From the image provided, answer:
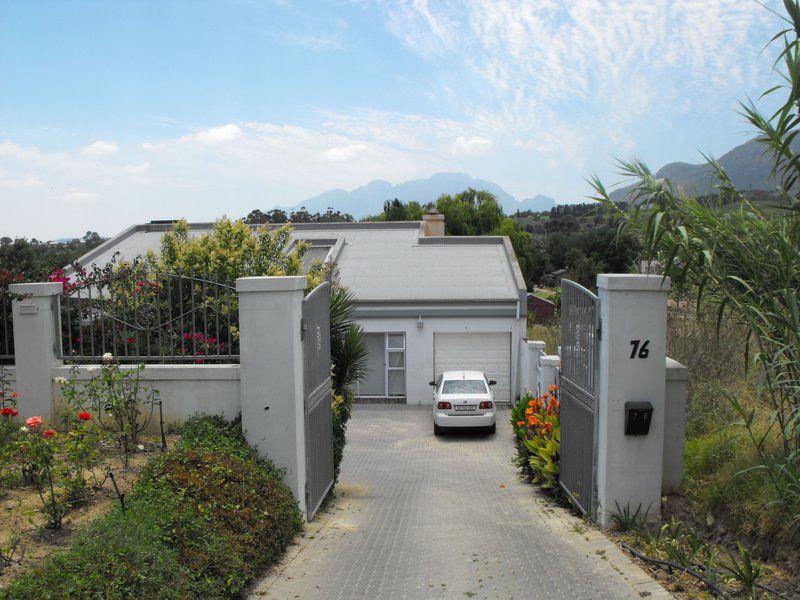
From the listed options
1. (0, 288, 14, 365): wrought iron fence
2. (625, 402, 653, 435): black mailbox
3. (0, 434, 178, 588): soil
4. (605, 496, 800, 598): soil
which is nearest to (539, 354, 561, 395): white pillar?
(625, 402, 653, 435): black mailbox

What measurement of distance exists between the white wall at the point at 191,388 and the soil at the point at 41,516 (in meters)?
0.95

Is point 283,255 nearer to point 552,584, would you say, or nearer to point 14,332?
point 14,332

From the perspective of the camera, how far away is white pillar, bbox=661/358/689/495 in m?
7.45

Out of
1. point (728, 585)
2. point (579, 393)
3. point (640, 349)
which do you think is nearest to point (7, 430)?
point (579, 393)

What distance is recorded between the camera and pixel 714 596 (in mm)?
5293

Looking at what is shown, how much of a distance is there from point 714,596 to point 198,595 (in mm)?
3612

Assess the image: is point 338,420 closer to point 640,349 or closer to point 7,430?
point 7,430

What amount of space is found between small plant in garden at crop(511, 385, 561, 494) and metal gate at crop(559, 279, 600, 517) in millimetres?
390

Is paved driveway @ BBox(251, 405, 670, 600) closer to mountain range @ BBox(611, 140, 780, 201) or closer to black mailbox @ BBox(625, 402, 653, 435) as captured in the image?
black mailbox @ BBox(625, 402, 653, 435)

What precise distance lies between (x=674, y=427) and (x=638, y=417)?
566 millimetres

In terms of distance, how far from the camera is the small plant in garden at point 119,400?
7246 mm

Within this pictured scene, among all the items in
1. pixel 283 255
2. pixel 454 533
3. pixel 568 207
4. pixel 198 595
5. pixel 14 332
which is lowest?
pixel 454 533

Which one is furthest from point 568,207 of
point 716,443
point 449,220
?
point 716,443

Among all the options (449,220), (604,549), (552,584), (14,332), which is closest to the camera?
(552,584)
